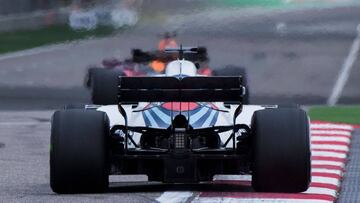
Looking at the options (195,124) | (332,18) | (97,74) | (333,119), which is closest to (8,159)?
(97,74)

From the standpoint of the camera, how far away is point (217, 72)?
2000 cm

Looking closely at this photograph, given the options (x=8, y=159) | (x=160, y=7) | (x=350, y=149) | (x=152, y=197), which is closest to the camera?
(x=152, y=197)

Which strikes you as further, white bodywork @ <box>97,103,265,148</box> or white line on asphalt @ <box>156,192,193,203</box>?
white bodywork @ <box>97,103,265,148</box>

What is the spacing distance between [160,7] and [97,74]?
1105 centimetres

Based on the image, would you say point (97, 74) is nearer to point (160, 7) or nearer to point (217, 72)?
point (217, 72)

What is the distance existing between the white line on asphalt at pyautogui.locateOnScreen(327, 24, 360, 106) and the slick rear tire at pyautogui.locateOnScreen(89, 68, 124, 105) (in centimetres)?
938

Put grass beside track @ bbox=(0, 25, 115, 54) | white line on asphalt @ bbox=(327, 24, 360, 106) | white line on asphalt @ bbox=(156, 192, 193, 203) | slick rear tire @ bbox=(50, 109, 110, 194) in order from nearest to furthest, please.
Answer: white line on asphalt @ bbox=(156, 192, 193, 203) < slick rear tire @ bbox=(50, 109, 110, 194) < white line on asphalt @ bbox=(327, 24, 360, 106) < grass beside track @ bbox=(0, 25, 115, 54)

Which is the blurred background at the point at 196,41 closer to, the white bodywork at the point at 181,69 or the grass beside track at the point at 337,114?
the grass beside track at the point at 337,114

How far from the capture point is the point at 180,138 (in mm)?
Answer: 14273

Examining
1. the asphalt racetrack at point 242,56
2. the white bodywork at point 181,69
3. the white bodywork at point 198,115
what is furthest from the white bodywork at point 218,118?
the asphalt racetrack at point 242,56

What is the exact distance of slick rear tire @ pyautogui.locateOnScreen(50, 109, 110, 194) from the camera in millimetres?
14070

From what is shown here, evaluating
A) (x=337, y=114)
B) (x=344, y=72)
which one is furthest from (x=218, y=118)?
(x=344, y=72)

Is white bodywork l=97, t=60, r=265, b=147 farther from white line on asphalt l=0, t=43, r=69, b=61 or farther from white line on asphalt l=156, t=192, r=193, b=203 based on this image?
white line on asphalt l=0, t=43, r=69, b=61

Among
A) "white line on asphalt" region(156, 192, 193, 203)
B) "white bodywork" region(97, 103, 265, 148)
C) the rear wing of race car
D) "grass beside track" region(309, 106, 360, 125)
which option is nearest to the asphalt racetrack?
"grass beside track" region(309, 106, 360, 125)
